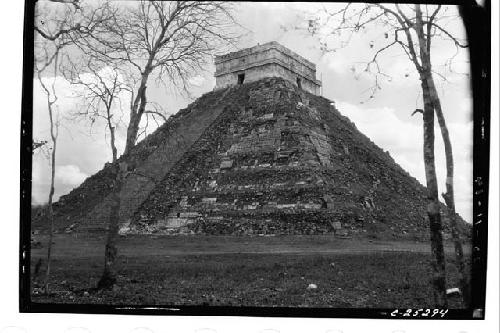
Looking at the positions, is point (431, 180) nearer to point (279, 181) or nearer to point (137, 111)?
point (137, 111)

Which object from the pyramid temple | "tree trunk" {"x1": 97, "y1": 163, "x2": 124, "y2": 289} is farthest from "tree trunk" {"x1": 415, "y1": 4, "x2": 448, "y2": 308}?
the pyramid temple

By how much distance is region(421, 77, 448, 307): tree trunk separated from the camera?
805cm

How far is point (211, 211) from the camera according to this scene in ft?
62.1

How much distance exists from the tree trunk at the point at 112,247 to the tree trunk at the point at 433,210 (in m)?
5.41

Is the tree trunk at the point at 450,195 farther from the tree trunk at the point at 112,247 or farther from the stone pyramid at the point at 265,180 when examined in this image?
the stone pyramid at the point at 265,180

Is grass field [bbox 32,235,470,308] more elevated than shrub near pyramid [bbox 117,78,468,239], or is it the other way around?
shrub near pyramid [bbox 117,78,468,239]

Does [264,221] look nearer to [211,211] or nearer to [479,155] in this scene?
[211,211]

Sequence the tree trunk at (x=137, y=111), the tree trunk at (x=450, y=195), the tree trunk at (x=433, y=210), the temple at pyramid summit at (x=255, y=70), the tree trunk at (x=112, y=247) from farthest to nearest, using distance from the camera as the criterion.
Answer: the temple at pyramid summit at (x=255, y=70)
the tree trunk at (x=137, y=111)
the tree trunk at (x=112, y=247)
the tree trunk at (x=433, y=210)
the tree trunk at (x=450, y=195)

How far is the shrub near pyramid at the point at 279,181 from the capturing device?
1842 centimetres

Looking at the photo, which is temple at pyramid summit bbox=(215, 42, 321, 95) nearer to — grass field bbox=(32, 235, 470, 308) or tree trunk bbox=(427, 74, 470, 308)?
grass field bbox=(32, 235, 470, 308)

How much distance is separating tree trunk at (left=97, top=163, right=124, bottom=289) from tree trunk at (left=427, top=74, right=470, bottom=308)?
224 inches

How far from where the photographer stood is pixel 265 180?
20.5 metres

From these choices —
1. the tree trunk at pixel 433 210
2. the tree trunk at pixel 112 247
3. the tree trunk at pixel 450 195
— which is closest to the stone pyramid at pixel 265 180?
the tree trunk at pixel 112 247

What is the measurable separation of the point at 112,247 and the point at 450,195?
5.87 meters
